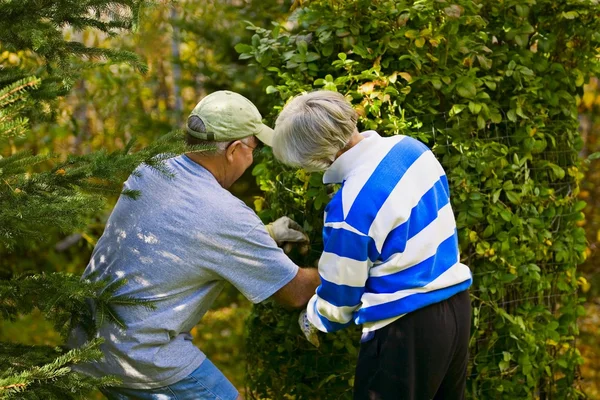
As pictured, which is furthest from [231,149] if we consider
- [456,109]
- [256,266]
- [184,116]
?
[184,116]

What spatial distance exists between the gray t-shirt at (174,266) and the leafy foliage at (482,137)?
0.49 meters

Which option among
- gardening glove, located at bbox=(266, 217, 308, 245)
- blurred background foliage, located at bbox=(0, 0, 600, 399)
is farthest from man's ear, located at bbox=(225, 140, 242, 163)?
blurred background foliage, located at bbox=(0, 0, 600, 399)

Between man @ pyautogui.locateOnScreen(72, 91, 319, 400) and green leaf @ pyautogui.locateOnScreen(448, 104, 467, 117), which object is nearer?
man @ pyautogui.locateOnScreen(72, 91, 319, 400)

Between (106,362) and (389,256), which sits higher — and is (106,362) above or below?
below

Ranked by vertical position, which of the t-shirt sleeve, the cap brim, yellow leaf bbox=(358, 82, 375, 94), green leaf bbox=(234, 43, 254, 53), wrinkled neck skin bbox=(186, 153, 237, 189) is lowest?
the t-shirt sleeve

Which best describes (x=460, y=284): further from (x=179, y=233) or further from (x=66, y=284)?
(x=66, y=284)

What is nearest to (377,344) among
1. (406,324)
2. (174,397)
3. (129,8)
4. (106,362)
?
(406,324)

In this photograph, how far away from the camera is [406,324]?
7.09 feet

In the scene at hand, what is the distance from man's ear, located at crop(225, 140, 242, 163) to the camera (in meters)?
2.44

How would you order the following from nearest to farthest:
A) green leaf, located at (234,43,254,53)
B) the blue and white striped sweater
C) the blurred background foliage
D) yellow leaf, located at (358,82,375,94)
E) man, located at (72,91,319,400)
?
the blue and white striped sweater, man, located at (72,91,319,400), yellow leaf, located at (358,82,375,94), green leaf, located at (234,43,254,53), the blurred background foliage

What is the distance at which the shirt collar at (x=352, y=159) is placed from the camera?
2.16 meters

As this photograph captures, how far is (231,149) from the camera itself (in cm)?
245

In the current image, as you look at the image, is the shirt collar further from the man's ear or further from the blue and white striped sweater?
the man's ear

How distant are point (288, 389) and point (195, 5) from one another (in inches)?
143
